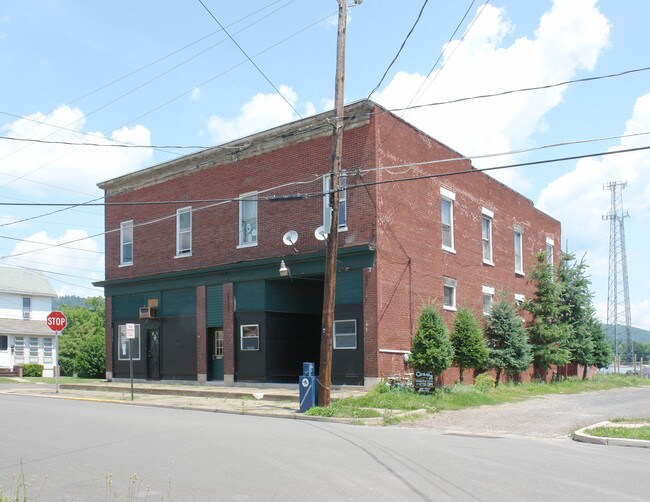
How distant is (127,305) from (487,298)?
15814mm

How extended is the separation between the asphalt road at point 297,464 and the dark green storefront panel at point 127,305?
609 inches

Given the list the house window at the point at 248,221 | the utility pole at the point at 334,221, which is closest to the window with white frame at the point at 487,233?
the house window at the point at 248,221

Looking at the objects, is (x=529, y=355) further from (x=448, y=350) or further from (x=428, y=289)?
(x=448, y=350)

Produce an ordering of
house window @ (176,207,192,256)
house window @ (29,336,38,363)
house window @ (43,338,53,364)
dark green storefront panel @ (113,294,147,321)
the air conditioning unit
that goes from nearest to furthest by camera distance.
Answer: house window @ (176,207,192,256), the air conditioning unit, dark green storefront panel @ (113,294,147,321), house window @ (29,336,38,363), house window @ (43,338,53,364)

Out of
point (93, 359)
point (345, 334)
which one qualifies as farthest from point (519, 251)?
point (93, 359)

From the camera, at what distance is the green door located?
26.5m

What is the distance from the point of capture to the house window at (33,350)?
5371 centimetres

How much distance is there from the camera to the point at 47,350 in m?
55.0

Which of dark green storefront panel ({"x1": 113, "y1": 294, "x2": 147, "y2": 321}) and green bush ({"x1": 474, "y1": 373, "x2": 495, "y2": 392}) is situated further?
dark green storefront panel ({"x1": 113, "y1": 294, "x2": 147, "y2": 321})

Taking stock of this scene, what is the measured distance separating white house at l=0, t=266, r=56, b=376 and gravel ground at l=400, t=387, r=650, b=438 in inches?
1619

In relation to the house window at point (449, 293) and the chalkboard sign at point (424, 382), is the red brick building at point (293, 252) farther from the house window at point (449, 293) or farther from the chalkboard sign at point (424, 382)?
the chalkboard sign at point (424, 382)

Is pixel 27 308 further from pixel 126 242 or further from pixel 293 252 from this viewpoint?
pixel 293 252

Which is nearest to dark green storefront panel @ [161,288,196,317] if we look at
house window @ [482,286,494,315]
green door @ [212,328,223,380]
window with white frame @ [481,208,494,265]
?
green door @ [212,328,223,380]

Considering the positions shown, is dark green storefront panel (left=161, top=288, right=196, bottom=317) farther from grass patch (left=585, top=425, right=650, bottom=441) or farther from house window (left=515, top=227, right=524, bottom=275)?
grass patch (left=585, top=425, right=650, bottom=441)
